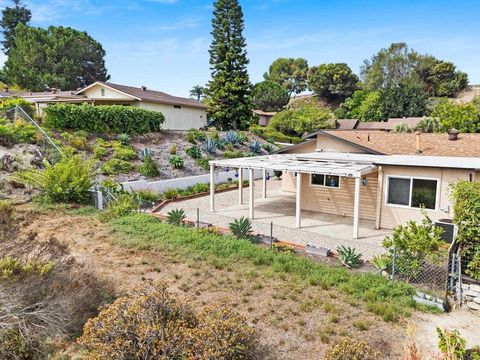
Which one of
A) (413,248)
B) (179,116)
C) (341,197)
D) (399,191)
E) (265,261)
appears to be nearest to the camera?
(413,248)

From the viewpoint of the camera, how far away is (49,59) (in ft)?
165

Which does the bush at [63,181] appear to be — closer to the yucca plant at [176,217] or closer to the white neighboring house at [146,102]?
the yucca plant at [176,217]

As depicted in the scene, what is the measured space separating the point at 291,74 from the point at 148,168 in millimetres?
74461

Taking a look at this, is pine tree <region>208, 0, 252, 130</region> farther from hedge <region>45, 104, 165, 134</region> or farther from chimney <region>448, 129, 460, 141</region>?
chimney <region>448, 129, 460, 141</region>

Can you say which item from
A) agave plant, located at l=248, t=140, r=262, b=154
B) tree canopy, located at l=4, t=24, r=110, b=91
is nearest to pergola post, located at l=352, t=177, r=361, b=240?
agave plant, located at l=248, t=140, r=262, b=154

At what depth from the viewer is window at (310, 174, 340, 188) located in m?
14.8

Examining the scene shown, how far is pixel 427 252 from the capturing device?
7781 mm

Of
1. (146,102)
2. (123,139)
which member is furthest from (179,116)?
(123,139)

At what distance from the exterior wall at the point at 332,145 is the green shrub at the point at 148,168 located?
9.76 metres

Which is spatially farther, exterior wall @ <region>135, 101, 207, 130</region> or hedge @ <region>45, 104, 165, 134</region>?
exterior wall @ <region>135, 101, 207, 130</region>

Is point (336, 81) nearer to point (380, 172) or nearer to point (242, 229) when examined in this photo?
point (380, 172)

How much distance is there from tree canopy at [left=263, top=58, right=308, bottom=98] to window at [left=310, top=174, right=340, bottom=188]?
73.1 m

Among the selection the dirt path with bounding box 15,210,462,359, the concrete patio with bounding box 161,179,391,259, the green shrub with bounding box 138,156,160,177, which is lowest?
the concrete patio with bounding box 161,179,391,259

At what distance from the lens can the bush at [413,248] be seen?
782 centimetres
